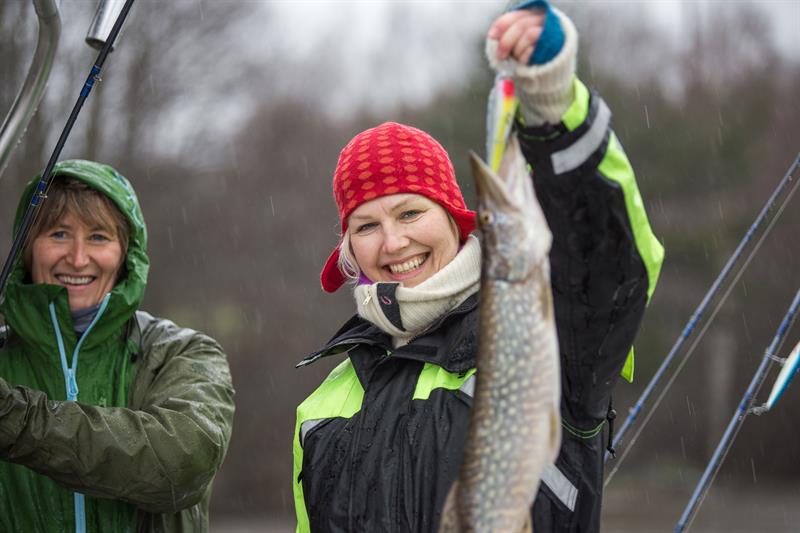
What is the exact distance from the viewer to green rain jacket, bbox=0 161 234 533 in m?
3.26

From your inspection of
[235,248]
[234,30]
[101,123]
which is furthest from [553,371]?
[235,248]

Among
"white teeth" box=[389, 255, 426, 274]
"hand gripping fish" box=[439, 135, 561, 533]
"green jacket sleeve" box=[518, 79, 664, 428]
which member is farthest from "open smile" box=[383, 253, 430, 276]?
"hand gripping fish" box=[439, 135, 561, 533]

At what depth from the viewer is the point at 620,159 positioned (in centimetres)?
220

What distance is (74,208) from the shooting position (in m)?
3.81

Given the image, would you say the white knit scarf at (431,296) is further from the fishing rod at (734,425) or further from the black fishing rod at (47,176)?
the fishing rod at (734,425)

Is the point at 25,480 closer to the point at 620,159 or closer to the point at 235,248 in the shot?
the point at 620,159

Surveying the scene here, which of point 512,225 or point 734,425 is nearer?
point 512,225

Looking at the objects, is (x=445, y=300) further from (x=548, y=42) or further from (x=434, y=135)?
(x=434, y=135)

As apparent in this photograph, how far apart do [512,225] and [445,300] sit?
0.92 meters

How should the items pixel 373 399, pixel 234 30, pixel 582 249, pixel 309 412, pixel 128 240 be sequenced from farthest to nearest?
pixel 234 30 < pixel 128 240 < pixel 309 412 < pixel 373 399 < pixel 582 249

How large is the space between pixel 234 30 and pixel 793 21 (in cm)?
1607

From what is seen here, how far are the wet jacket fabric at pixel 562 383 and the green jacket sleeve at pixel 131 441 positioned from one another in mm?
546

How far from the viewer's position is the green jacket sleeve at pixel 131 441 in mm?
3227

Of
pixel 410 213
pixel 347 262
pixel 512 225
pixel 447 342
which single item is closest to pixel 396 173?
pixel 410 213
